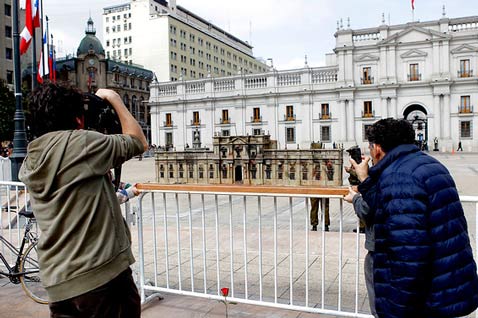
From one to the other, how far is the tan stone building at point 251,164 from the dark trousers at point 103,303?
726 inches

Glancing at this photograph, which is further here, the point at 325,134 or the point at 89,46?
the point at 89,46

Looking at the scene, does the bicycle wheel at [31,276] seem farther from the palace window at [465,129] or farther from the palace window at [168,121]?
the palace window at [168,121]

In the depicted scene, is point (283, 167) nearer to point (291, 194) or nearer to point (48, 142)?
point (291, 194)

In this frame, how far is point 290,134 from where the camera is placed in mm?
48375

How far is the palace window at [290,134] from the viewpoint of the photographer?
48.2m

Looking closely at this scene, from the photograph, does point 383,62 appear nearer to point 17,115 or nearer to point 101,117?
point 17,115

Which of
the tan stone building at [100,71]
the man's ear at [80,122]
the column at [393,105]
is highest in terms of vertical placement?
the tan stone building at [100,71]

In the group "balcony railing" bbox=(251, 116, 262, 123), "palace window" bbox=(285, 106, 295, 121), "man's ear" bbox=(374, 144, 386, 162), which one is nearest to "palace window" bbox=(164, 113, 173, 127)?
"balcony railing" bbox=(251, 116, 262, 123)

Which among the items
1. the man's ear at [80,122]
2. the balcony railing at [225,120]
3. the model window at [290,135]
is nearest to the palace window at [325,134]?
the model window at [290,135]

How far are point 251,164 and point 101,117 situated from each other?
64.8 ft

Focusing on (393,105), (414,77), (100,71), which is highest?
(100,71)

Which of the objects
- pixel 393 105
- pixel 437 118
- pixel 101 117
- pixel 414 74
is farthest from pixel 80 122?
pixel 414 74

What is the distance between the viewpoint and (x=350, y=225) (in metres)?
9.98

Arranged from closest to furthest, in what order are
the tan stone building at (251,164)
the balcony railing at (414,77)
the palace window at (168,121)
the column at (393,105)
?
the tan stone building at (251,164) < the balcony railing at (414,77) < the column at (393,105) < the palace window at (168,121)
